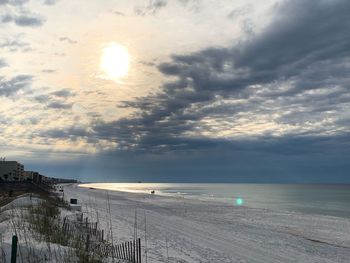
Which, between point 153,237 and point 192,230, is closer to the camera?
point 153,237

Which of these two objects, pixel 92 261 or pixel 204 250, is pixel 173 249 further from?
pixel 92 261

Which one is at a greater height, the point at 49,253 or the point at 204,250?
the point at 49,253

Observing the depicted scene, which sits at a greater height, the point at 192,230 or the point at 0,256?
the point at 0,256

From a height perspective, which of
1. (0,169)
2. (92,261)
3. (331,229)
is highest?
(0,169)

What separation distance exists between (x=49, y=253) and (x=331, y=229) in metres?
37.1

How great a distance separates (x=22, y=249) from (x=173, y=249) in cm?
1337

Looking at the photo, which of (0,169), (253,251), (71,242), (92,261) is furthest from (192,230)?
(0,169)

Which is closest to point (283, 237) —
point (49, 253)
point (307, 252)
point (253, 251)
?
point (307, 252)

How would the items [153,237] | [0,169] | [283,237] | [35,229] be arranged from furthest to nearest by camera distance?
1. [0,169]
2. [283,237]
3. [153,237]
4. [35,229]

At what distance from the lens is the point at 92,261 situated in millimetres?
8938

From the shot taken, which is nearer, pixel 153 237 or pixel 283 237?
pixel 153 237

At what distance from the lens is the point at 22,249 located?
29.4 feet

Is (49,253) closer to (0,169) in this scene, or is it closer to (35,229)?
(35,229)

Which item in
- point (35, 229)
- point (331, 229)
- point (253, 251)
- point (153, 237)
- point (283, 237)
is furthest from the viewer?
point (331, 229)
